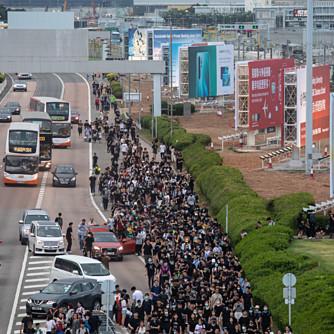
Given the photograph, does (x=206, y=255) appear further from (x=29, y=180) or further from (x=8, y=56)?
(x=8, y=56)

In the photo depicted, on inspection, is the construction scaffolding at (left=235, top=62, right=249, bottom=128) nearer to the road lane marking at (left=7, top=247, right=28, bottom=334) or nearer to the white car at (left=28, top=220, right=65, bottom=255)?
the white car at (left=28, top=220, right=65, bottom=255)

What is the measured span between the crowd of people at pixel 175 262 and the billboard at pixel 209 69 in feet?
126

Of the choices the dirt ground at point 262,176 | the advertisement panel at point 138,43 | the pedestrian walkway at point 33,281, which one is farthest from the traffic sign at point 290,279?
the advertisement panel at point 138,43

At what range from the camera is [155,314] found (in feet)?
87.0

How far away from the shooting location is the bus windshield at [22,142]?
5888 centimetres

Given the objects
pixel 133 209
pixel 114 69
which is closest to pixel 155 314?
pixel 133 209

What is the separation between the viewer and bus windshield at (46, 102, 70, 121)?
248ft

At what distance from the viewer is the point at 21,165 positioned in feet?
194

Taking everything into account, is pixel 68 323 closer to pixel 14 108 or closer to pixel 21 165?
pixel 21 165

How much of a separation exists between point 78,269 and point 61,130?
43171 mm

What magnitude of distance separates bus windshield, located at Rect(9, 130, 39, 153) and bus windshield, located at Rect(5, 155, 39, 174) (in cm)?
53

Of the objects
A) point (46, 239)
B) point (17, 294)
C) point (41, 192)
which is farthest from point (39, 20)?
point (17, 294)

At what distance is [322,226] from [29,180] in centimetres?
2388

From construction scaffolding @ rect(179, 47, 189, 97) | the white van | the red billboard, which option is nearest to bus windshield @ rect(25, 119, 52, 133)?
the red billboard
